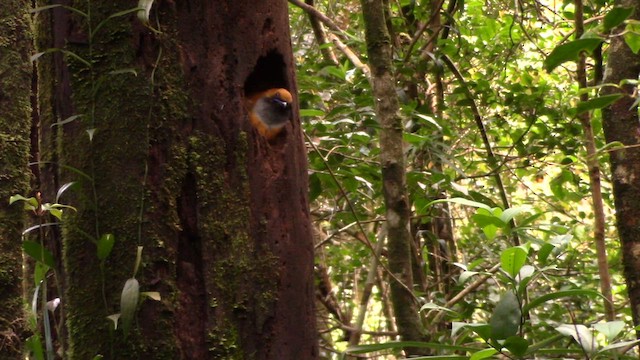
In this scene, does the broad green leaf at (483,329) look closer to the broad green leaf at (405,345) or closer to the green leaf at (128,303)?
the broad green leaf at (405,345)

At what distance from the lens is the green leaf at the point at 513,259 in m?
1.65

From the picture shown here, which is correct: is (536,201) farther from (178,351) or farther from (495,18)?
(178,351)

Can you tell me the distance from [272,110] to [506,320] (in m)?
0.71

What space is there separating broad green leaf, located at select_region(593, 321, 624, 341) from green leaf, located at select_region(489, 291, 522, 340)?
173 millimetres

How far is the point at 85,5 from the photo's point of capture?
1.58 meters

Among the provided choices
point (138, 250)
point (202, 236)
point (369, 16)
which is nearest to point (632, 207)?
point (369, 16)

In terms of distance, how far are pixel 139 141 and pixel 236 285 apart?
0.36 m

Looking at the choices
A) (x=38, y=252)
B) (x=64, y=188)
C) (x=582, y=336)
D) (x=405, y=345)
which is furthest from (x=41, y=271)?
(x=582, y=336)

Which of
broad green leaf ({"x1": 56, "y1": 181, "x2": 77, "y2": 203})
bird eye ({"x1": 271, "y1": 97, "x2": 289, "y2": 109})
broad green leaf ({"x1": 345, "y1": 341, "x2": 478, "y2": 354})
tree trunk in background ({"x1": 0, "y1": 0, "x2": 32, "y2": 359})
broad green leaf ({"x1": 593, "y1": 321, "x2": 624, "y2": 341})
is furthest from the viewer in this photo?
tree trunk in background ({"x1": 0, "y1": 0, "x2": 32, "y2": 359})

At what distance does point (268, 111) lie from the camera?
168 centimetres

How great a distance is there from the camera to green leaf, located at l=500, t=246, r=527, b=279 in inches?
65.0

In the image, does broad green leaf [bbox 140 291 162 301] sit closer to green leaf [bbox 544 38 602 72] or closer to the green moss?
the green moss

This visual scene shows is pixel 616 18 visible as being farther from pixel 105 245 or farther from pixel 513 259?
pixel 105 245

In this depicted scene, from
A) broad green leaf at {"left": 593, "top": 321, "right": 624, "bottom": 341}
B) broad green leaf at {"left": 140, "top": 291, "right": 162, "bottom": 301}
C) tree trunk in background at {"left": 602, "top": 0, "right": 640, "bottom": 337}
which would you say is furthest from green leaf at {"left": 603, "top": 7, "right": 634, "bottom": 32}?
broad green leaf at {"left": 140, "top": 291, "right": 162, "bottom": 301}
